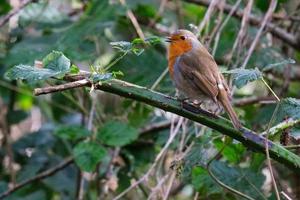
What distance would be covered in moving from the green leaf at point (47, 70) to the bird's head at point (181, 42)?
1.21 metres

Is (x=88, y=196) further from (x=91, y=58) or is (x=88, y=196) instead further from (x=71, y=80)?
(x=71, y=80)

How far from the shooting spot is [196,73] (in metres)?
2.62

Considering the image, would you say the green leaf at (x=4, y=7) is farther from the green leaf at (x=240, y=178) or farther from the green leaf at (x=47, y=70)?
the green leaf at (x=47, y=70)

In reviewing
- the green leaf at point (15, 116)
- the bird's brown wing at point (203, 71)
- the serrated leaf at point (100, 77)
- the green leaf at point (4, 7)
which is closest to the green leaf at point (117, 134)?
the bird's brown wing at point (203, 71)

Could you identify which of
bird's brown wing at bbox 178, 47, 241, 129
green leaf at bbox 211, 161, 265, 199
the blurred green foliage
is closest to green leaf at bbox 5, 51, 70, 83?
bird's brown wing at bbox 178, 47, 241, 129

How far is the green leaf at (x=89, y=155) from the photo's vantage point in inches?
114

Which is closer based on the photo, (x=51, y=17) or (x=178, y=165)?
(x=178, y=165)

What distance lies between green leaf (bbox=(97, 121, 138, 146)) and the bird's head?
49 cm

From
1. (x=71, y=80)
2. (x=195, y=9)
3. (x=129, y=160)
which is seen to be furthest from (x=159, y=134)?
(x=71, y=80)

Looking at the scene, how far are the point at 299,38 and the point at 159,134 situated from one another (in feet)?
3.55

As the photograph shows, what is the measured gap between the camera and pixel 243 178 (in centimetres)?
260

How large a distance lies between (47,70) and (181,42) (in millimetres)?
1344

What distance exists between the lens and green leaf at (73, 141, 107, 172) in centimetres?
289

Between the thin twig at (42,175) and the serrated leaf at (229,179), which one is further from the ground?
the serrated leaf at (229,179)
